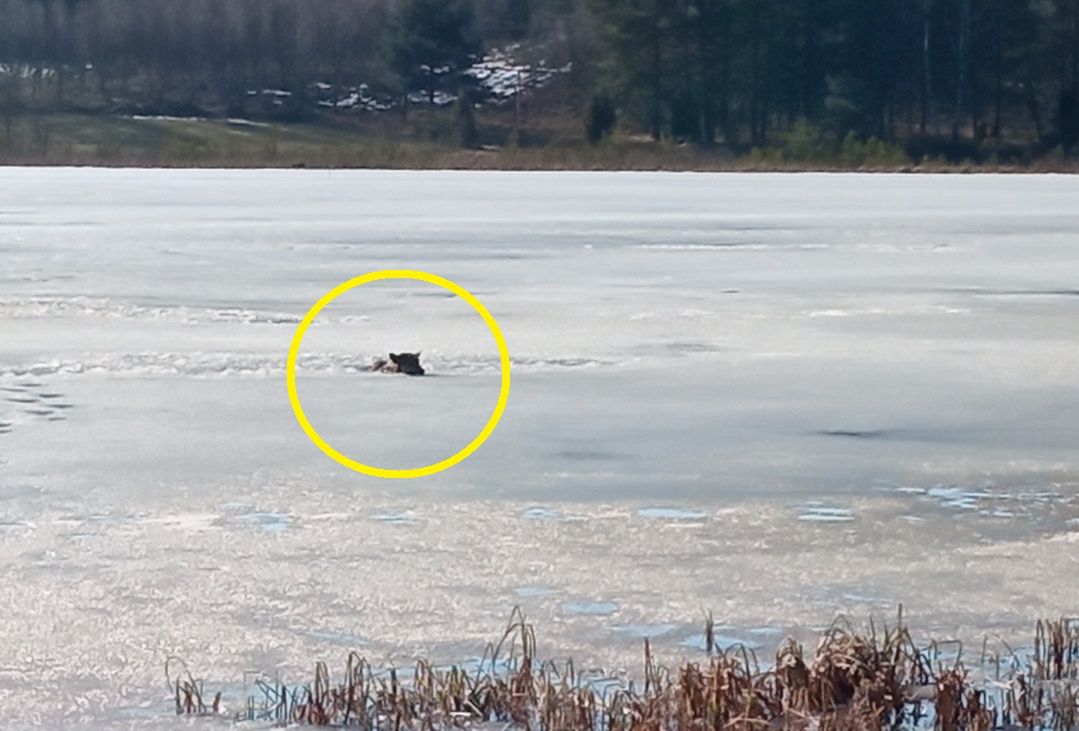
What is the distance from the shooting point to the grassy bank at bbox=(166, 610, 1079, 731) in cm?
405

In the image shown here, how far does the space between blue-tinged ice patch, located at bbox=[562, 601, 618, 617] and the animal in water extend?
4.22m

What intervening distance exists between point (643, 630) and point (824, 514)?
146cm

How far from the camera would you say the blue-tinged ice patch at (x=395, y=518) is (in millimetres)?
5984

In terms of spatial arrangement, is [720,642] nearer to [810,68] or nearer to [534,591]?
[534,591]

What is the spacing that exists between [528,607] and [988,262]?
11286 mm

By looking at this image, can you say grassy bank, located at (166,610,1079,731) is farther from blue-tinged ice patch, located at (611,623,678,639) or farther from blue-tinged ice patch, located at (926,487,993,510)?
blue-tinged ice patch, located at (926,487,993,510)

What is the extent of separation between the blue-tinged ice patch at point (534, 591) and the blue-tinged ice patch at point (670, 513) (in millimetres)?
956

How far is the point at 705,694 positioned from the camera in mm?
4094

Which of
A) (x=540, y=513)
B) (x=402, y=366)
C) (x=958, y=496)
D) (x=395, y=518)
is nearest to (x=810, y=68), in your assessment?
(x=402, y=366)

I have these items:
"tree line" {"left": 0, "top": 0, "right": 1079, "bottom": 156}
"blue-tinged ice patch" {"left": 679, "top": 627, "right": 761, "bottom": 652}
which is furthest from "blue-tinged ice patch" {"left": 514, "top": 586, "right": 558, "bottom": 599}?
"tree line" {"left": 0, "top": 0, "right": 1079, "bottom": 156}

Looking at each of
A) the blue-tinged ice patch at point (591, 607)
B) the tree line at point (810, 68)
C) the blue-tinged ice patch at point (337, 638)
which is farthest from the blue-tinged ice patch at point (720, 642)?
the tree line at point (810, 68)

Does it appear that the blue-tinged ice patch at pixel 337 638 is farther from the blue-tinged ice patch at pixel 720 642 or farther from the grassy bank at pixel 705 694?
the blue-tinged ice patch at pixel 720 642

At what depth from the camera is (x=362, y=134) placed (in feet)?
226

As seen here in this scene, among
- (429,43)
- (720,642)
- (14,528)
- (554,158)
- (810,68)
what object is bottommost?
(720,642)
